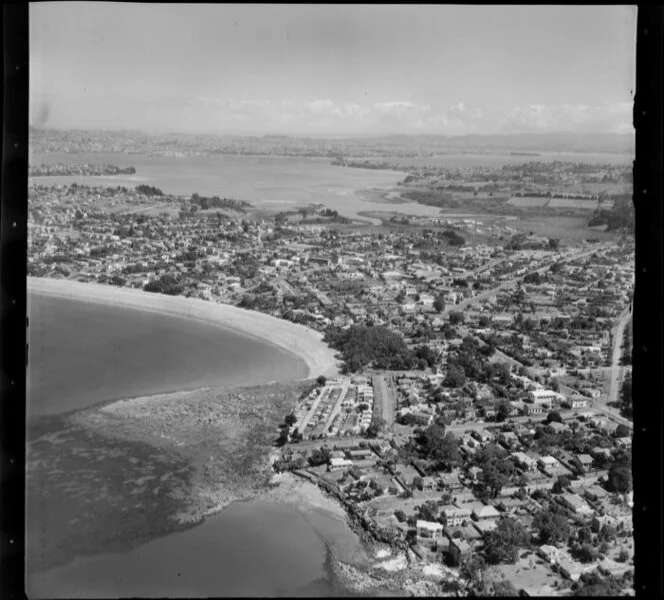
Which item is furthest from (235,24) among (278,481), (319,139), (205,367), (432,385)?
(278,481)

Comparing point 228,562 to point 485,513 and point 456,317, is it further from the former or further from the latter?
point 456,317

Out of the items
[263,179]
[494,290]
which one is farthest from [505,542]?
[263,179]

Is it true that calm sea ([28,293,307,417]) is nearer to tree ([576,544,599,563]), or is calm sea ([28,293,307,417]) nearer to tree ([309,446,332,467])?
tree ([309,446,332,467])

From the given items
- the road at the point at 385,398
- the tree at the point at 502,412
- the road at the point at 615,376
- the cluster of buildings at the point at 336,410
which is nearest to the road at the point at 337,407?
the cluster of buildings at the point at 336,410

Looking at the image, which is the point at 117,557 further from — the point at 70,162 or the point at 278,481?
the point at 70,162

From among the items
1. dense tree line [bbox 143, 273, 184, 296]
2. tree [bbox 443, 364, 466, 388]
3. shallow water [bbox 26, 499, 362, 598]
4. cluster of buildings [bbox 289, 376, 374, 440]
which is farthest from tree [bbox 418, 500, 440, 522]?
dense tree line [bbox 143, 273, 184, 296]
